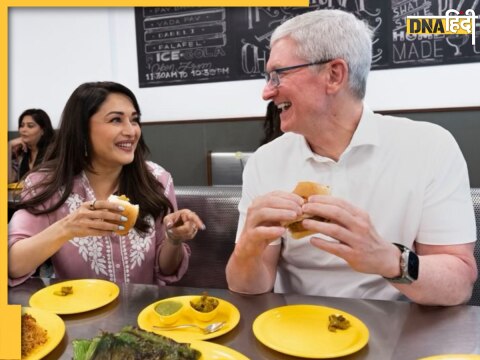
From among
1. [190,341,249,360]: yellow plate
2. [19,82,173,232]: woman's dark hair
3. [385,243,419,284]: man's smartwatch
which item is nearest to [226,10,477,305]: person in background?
[385,243,419,284]: man's smartwatch

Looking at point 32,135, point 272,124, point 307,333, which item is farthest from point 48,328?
point 32,135

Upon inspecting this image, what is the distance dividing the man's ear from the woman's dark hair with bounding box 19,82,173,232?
2.94 ft

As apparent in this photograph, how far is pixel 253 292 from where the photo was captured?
51.4 inches

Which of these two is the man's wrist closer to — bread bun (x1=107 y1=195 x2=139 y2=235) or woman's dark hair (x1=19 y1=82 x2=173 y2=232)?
woman's dark hair (x1=19 y1=82 x2=173 y2=232)

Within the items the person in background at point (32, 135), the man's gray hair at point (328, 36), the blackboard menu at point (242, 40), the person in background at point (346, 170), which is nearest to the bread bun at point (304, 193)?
the person in background at point (346, 170)

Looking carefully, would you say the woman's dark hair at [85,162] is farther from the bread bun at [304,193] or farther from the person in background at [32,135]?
the person in background at [32,135]

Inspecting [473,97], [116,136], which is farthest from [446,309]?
[473,97]

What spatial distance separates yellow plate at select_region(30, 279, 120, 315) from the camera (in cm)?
122

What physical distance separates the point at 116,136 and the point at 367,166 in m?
1.08

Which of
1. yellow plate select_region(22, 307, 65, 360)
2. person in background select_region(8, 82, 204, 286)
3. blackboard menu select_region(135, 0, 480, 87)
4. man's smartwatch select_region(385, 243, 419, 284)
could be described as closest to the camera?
yellow plate select_region(22, 307, 65, 360)

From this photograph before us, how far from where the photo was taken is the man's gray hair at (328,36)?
1377 mm

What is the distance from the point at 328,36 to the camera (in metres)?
1.38

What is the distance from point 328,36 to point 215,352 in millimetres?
988

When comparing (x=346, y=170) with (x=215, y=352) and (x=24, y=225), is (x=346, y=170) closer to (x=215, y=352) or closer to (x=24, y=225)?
(x=215, y=352)
